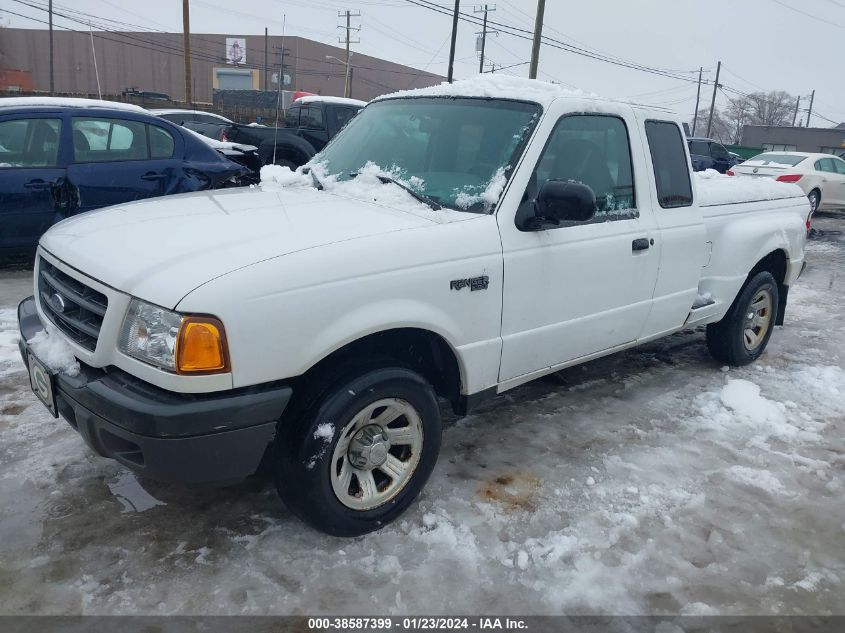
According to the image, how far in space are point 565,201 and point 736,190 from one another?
2685 millimetres

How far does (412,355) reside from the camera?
313 cm

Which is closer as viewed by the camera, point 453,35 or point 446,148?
point 446,148

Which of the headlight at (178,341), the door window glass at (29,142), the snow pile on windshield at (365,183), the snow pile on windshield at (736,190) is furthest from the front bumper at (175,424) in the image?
the door window glass at (29,142)

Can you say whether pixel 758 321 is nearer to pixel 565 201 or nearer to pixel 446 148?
pixel 565 201

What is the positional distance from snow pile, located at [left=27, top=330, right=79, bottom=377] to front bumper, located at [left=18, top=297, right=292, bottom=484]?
0.25 feet

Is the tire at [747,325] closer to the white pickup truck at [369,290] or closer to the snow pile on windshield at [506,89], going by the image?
the white pickup truck at [369,290]

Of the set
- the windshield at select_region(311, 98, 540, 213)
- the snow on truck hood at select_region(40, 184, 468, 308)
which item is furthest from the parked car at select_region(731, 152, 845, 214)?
the snow on truck hood at select_region(40, 184, 468, 308)

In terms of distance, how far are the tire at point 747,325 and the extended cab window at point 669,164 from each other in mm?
1209

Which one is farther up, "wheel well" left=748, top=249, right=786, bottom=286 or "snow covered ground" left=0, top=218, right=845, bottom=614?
"wheel well" left=748, top=249, right=786, bottom=286

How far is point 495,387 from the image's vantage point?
10.8 ft

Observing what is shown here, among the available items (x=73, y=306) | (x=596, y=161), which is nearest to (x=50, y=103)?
(x=73, y=306)

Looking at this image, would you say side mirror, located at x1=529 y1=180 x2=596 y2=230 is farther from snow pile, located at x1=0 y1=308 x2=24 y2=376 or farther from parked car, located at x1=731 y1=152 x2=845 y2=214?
parked car, located at x1=731 y1=152 x2=845 y2=214

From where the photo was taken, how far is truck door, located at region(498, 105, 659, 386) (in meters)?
3.20

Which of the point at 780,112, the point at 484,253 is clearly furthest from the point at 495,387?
the point at 780,112
